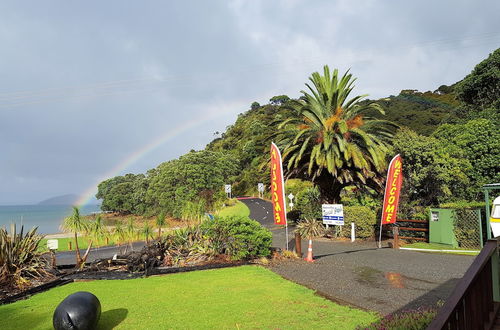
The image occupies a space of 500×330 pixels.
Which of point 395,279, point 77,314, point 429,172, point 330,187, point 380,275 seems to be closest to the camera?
point 77,314

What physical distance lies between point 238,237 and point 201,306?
17.4 feet

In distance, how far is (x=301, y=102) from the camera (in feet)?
73.9

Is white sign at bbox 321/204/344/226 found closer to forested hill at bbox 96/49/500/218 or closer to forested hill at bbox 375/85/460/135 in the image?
forested hill at bbox 96/49/500/218

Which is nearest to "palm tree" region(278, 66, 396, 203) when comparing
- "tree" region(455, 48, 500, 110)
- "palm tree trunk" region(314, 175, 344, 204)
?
"palm tree trunk" region(314, 175, 344, 204)

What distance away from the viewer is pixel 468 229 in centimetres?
1588

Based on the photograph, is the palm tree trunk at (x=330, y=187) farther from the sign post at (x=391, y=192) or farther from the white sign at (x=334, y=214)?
the sign post at (x=391, y=192)

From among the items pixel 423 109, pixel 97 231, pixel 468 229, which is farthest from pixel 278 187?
pixel 423 109

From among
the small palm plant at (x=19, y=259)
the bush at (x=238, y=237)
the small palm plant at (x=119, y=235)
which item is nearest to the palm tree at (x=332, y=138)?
the bush at (x=238, y=237)

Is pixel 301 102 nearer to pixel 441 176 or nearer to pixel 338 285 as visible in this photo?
pixel 441 176

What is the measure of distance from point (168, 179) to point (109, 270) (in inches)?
1480

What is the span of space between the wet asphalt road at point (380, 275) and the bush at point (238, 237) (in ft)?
3.65

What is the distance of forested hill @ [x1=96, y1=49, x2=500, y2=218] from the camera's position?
20578 millimetres

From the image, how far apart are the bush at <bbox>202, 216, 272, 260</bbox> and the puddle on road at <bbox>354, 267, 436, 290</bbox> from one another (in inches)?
145

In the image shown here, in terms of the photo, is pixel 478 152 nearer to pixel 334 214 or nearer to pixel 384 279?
pixel 334 214
